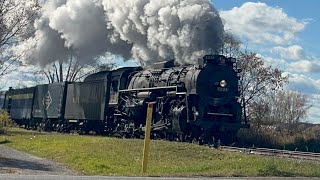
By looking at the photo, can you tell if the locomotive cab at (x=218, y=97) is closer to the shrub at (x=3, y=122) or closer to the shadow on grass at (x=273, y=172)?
the shadow on grass at (x=273, y=172)

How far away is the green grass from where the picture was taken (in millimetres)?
14727

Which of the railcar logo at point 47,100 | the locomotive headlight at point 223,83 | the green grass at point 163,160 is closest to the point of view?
the green grass at point 163,160

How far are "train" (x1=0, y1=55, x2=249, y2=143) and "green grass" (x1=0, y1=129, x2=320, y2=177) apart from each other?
2.70m

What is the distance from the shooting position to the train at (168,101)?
75.5 feet

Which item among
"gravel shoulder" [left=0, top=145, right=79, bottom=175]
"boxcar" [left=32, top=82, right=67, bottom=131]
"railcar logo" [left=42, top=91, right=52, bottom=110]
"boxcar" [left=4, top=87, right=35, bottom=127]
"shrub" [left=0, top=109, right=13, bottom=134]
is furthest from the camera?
"boxcar" [left=4, top=87, right=35, bottom=127]

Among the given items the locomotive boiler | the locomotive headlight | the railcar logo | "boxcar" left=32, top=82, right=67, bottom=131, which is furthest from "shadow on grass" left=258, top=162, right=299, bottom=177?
the railcar logo

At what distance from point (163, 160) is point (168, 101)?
710cm

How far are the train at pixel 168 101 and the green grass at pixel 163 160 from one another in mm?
2697

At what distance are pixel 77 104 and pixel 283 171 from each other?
2138 cm

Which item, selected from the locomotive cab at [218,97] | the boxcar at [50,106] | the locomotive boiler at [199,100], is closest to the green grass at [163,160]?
the locomotive boiler at [199,100]

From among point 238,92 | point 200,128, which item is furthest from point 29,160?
point 238,92

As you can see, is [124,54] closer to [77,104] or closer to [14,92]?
[77,104]

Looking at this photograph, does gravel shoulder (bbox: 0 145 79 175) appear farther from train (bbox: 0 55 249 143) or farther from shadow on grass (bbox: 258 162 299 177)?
A: train (bbox: 0 55 249 143)

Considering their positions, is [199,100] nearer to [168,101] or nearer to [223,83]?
[223,83]
